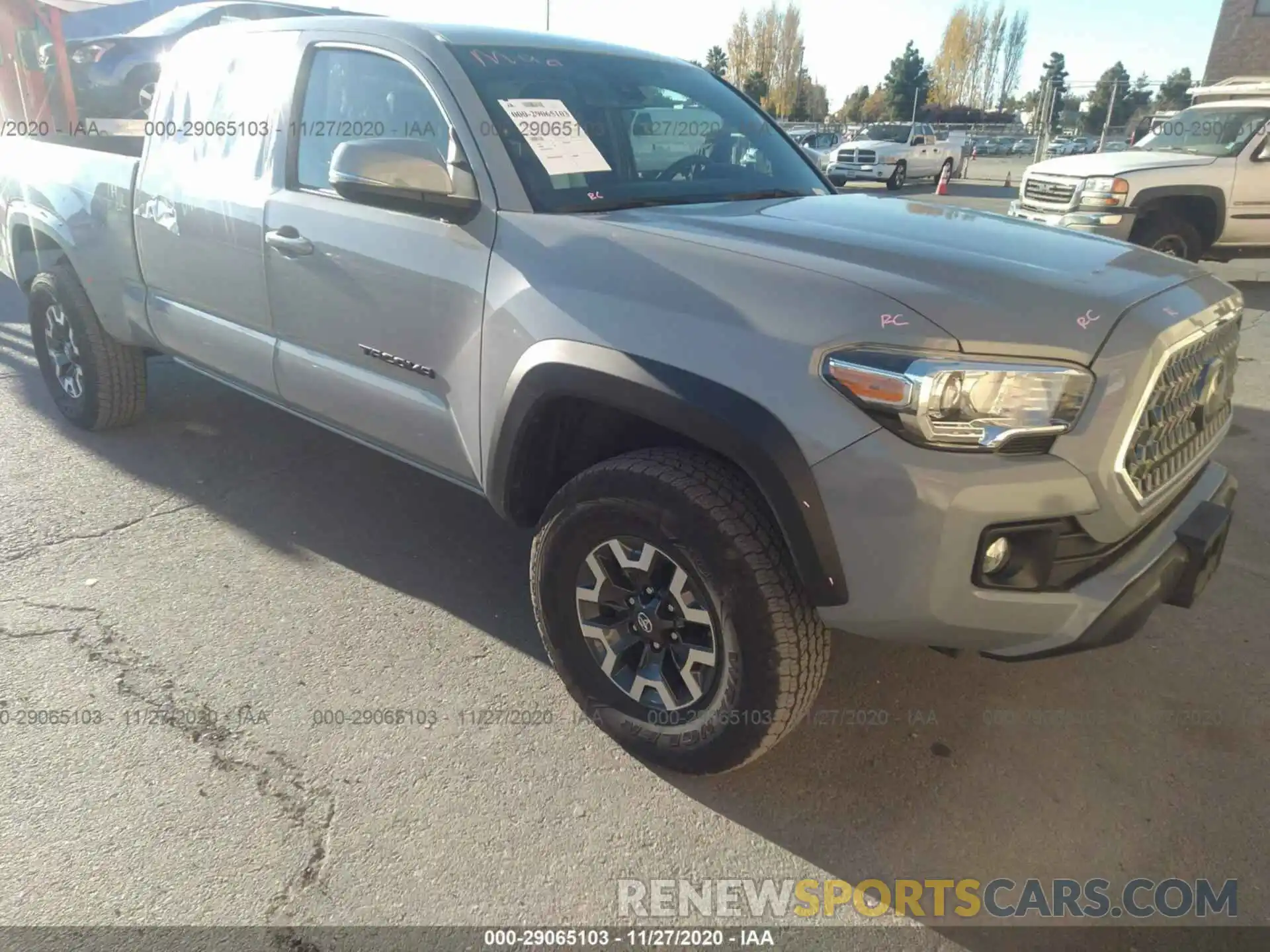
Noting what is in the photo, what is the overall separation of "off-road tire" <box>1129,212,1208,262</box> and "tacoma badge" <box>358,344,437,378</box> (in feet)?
27.1

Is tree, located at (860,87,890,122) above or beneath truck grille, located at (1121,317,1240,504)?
above

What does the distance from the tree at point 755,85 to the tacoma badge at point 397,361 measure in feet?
186

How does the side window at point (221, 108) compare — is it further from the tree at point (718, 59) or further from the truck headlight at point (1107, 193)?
the tree at point (718, 59)

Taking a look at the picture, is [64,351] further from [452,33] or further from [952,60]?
[952,60]

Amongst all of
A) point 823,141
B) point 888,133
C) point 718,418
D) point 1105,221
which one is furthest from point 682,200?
point 888,133

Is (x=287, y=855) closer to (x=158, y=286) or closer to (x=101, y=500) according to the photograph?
(x=101, y=500)

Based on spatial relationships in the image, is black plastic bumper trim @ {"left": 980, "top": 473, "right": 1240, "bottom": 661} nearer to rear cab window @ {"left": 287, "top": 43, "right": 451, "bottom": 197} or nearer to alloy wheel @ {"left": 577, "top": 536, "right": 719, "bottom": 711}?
alloy wheel @ {"left": 577, "top": 536, "right": 719, "bottom": 711}

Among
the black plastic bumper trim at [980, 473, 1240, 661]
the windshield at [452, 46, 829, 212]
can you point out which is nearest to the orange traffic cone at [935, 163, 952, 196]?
the windshield at [452, 46, 829, 212]

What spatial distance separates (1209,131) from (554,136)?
9.65 m

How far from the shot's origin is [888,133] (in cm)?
3083

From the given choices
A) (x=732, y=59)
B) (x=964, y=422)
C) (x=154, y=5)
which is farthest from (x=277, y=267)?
(x=732, y=59)

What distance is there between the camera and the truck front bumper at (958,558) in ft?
5.95

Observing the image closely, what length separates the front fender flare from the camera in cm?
190

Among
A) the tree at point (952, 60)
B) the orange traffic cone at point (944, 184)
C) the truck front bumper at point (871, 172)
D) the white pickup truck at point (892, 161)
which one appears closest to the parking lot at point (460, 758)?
the orange traffic cone at point (944, 184)
